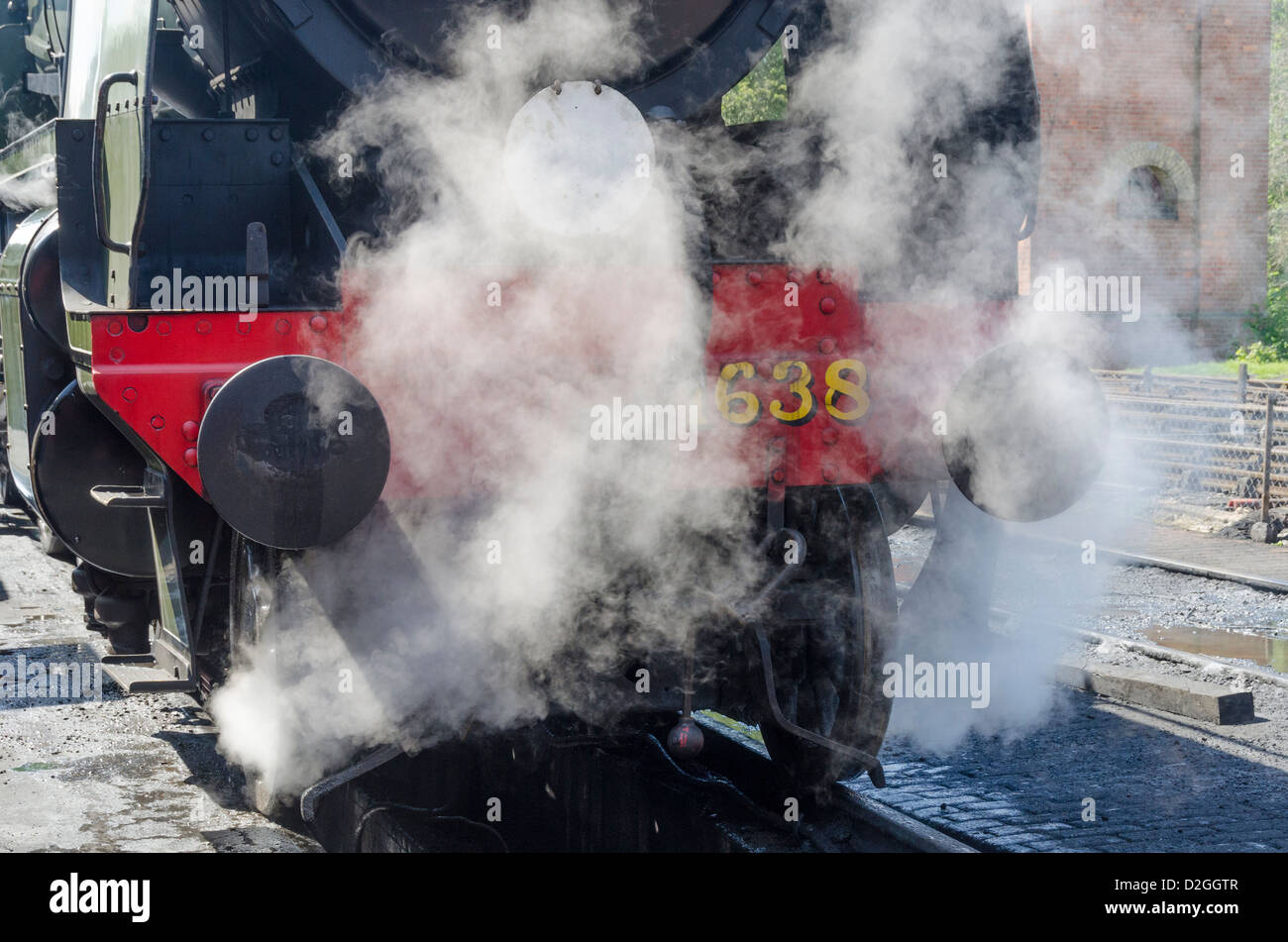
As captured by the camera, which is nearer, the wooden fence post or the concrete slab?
the concrete slab

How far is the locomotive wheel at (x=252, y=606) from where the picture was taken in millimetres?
3572

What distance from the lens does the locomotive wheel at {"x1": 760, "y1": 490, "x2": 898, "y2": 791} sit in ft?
12.6

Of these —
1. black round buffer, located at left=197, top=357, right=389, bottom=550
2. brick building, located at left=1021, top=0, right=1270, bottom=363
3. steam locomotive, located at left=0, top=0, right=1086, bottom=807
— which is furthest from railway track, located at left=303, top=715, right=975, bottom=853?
brick building, located at left=1021, top=0, right=1270, bottom=363

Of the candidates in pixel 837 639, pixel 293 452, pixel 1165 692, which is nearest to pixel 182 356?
pixel 293 452

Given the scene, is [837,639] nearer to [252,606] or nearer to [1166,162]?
[252,606]

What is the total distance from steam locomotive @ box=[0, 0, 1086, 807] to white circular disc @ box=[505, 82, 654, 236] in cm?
2

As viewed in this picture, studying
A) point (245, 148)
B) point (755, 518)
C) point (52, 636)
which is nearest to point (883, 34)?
point (755, 518)

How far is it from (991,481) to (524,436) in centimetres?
125

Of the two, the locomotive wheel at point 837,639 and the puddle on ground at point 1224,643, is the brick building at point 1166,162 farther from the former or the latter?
the locomotive wheel at point 837,639

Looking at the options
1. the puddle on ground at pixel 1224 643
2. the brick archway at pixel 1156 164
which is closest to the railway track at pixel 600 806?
A: the puddle on ground at pixel 1224 643

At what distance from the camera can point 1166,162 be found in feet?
59.6

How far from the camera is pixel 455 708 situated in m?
3.71

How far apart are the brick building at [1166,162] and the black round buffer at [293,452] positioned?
1530 cm

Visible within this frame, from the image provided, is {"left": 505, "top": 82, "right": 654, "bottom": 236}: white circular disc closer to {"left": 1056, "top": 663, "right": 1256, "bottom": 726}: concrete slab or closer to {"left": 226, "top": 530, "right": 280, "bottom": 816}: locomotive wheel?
{"left": 226, "top": 530, "right": 280, "bottom": 816}: locomotive wheel
